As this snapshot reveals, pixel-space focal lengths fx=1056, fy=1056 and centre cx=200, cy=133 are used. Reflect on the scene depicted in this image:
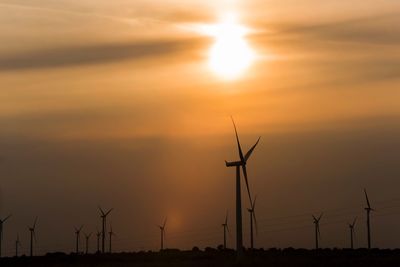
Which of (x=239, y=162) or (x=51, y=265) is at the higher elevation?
(x=239, y=162)

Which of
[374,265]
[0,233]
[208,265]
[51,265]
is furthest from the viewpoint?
[0,233]

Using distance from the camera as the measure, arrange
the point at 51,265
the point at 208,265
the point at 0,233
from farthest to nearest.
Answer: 1. the point at 0,233
2. the point at 51,265
3. the point at 208,265

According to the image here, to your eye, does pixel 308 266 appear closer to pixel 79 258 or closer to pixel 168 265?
pixel 168 265

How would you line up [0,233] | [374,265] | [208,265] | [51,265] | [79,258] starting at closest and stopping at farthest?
[374,265] < [208,265] < [51,265] < [79,258] < [0,233]

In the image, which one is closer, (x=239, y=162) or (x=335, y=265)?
(x=335, y=265)

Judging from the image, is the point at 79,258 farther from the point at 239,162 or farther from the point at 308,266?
the point at 308,266

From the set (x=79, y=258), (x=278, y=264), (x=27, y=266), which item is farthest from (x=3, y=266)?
(x=278, y=264)

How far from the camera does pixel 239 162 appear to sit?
433 ft

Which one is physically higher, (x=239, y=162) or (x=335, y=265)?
(x=239, y=162)

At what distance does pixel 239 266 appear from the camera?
122 metres

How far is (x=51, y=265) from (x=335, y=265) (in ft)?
156

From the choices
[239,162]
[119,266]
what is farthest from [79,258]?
[239,162]

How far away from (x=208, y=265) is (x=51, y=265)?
→ 100 feet

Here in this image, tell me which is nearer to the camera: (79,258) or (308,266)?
(308,266)
